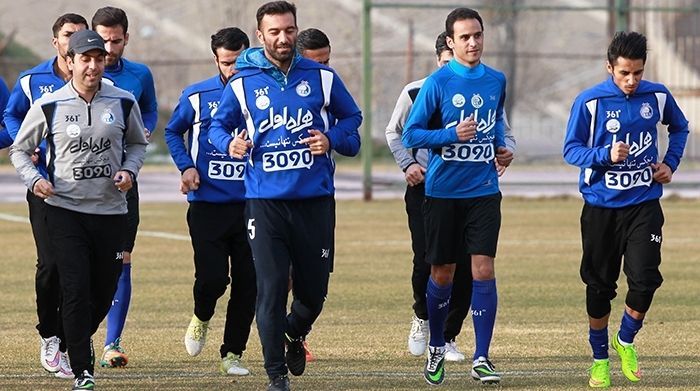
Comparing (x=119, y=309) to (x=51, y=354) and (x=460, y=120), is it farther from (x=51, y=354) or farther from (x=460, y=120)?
(x=460, y=120)

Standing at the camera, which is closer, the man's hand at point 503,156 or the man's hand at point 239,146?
the man's hand at point 239,146

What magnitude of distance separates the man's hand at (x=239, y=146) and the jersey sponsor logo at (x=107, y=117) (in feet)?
2.35

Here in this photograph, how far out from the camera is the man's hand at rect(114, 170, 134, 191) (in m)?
7.87

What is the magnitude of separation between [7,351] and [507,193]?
59.5ft

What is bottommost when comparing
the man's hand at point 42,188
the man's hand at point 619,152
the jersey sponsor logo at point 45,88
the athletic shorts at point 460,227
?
the athletic shorts at point 460,227

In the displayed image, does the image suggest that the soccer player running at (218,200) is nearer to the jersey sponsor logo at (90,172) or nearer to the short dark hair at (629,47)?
the jersey sponsor logo at (90,172)

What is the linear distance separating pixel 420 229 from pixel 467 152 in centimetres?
144

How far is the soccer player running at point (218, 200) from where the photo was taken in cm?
885

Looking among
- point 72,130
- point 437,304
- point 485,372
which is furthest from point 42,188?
point 485,372

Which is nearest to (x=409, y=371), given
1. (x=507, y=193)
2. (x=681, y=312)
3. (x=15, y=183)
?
(x=681, y=312)

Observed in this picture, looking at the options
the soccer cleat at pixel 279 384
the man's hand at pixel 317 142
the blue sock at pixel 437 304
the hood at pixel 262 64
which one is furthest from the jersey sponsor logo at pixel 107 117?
the blue sock at pixel 437 304

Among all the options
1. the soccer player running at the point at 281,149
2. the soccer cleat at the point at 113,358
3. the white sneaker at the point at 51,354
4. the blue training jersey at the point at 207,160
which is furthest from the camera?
the soccer cleat at the point at 113,358

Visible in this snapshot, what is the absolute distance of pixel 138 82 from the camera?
930 cm

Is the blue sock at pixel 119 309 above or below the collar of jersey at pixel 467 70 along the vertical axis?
below
